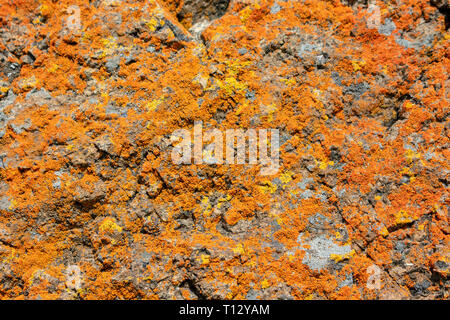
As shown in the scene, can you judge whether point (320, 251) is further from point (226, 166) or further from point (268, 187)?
point (226, 166)

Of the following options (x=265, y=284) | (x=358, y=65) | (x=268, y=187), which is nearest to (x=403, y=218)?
(x=268, y=187)

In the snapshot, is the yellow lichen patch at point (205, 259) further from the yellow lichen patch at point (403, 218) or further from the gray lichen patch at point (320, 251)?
the yellow lichen patch at point (403, 218)

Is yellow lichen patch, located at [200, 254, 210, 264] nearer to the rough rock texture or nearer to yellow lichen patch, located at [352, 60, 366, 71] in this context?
the rough rock texture

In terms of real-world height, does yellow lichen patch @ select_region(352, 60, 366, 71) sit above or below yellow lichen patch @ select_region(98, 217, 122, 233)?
above

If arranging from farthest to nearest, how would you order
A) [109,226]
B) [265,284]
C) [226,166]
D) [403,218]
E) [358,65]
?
1. [358,65]
2. [226,166]
3. [109,226]
4. [403,218]
5. [265,284]

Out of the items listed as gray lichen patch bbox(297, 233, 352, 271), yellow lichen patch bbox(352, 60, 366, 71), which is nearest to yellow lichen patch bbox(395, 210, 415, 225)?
gray lichen patch bbox(297, 233, 352, 271)

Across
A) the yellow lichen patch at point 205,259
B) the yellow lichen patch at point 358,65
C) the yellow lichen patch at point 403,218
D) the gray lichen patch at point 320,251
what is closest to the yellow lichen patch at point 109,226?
the yellow lichen patch at point 205,259

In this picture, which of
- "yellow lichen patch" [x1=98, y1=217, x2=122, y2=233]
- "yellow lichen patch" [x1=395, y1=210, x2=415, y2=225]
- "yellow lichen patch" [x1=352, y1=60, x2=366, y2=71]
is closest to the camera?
"yellow lichen patch" [x1=395, y1=210, x2=415, y2=225]

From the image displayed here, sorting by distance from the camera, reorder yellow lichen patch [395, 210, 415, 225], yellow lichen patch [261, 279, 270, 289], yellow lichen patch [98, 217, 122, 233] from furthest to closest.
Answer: yellow lichen patch [98, 217, 122, 233] < yellow lichen patch [395, 210, 415, 225] < yellow lichen patch [261, 279, 270, 289]
